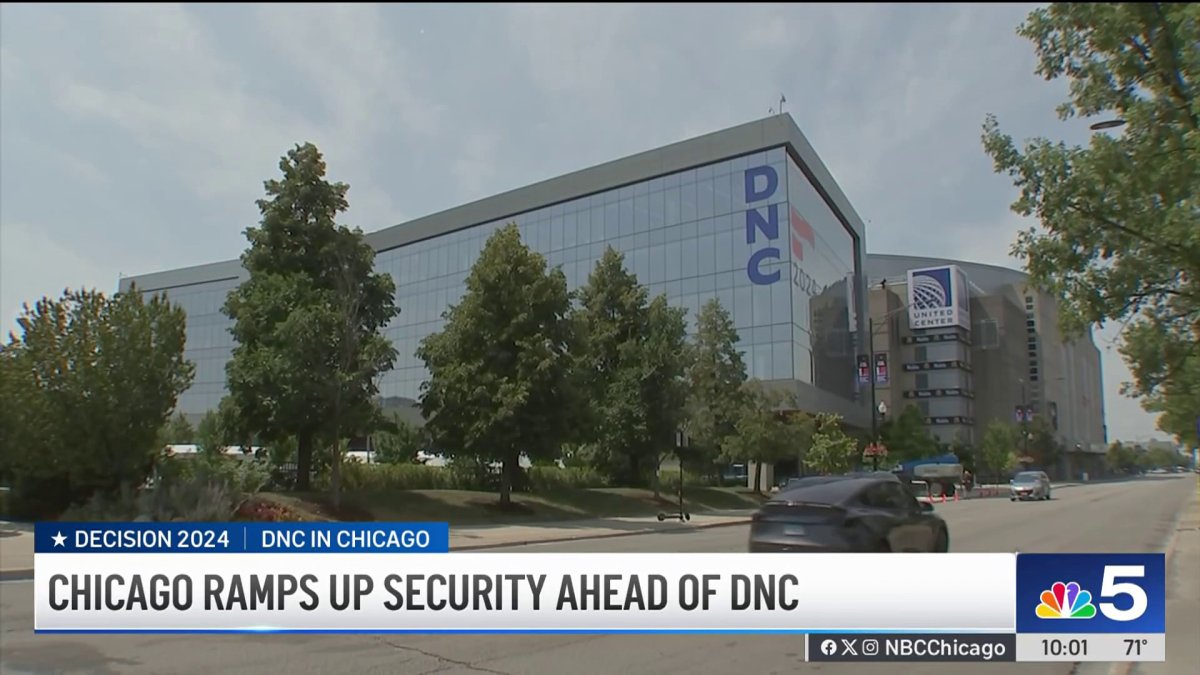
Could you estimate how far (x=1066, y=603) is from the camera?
5949 mm

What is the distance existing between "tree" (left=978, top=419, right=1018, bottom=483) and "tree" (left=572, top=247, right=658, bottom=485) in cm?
6102

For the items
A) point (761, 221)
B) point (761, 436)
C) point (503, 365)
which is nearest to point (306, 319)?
point (503, 365)

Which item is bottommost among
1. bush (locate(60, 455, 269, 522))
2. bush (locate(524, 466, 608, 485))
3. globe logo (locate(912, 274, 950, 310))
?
bush (locate(524, 466, 608, 485))

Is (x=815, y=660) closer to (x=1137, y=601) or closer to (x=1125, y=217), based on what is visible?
(x=1137, y=601)

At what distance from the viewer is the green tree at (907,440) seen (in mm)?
72812

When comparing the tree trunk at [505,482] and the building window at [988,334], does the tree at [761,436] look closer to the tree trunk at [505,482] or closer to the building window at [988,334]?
the tree trunk at [505,482]

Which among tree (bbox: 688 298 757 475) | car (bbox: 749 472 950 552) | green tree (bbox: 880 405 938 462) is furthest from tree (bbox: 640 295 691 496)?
green tree (bbox: 880 405 938 462)

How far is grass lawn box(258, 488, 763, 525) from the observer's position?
74.5 ft

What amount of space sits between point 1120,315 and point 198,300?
97.4 m

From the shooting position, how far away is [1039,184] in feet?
35.7


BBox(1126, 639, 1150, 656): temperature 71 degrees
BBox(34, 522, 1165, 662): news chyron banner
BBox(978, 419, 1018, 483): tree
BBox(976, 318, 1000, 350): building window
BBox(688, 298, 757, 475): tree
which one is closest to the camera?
BBox(34, 522, 1165, 662): news chyron banner

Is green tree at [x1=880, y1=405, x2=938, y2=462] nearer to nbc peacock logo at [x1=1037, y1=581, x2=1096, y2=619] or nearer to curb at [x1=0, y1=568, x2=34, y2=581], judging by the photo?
curb at [x1=0, y1=568, x2=34, y2=581]

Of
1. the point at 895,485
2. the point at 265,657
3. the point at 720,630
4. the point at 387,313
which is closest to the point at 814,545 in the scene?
the point at 895,485

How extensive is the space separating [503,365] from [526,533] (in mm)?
7572
